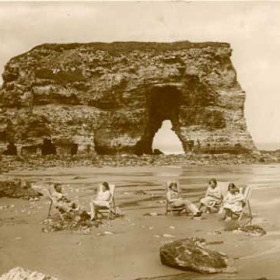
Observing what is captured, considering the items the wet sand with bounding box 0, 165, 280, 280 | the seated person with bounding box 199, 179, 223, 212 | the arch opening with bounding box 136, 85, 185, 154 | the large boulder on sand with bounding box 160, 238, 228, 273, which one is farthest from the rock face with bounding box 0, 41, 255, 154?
the large boulder on sand with bounding box 160, 238, 228, 273

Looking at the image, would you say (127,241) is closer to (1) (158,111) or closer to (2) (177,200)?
(2) (177,200)

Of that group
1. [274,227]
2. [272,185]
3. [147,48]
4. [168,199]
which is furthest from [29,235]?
[147,48]

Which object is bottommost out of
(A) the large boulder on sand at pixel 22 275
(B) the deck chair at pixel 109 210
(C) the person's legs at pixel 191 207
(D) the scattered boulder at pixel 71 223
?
(A) the large boulder on sand at pixel 22 275

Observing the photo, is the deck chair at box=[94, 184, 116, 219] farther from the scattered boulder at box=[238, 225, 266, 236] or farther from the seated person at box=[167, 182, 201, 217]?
the scattered boulder at box=[238, 225, 266, 236]

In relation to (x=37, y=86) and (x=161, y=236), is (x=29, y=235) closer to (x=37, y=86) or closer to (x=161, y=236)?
Answer: (x=161, y=236)

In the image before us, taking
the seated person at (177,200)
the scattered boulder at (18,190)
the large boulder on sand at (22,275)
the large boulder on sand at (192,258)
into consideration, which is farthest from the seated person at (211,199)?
the scattered boulder at (18,190)

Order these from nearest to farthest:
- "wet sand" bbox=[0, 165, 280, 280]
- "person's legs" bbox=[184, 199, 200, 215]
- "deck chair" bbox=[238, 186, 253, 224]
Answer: "wet sand" bbox=[0, 165, 280, 280] < "deck chair" bbox=[238, 186, 253, 224] < "person's legs" bbox=[184, 199, 200, 215]

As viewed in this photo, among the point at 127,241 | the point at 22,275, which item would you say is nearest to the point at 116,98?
the point at 127,241

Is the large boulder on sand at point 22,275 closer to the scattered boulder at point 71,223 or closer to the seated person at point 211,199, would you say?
the scattered boulder at point 71,223
